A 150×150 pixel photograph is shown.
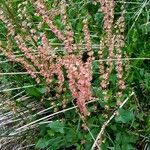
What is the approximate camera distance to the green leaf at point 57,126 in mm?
2355

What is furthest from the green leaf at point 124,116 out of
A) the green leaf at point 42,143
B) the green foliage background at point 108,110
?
the green leaf at point 42,143

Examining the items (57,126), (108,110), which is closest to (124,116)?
(108,110)

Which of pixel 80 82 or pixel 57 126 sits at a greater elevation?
pixel 80 82

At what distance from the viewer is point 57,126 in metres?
2.38

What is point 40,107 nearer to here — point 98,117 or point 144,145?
point 98,117

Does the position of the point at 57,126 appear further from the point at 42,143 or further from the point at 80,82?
the point at 80,82

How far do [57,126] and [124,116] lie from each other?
1.10ft

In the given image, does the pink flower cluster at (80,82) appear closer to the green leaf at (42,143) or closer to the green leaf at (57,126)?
the green leaf at (57,126)

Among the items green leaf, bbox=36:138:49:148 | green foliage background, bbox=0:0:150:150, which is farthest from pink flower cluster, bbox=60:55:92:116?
green leaf, bbox=36:138:49:148

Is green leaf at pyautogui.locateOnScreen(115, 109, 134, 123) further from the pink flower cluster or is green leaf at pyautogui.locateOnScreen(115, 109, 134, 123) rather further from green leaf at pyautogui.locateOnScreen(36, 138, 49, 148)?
green leaf at pyautogui.locateOnScreen(36, 138, 49, 148)

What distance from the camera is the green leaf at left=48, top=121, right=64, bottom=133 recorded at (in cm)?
236

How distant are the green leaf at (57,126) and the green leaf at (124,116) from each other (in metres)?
0.28

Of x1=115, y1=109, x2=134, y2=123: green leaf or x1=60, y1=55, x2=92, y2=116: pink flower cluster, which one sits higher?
x1=60, y1=55, x2=92, y2=116: pink flower cluster

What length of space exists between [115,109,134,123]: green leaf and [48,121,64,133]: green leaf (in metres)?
0.28
